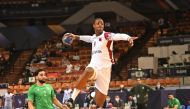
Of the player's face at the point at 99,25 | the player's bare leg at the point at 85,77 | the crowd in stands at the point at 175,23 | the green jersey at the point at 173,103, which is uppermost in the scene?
the crowd in stands at the point at 175,23

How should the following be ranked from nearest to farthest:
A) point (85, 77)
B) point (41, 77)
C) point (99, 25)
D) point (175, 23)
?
1. point (41, 77)
2. point (85, 77)
3. point (99, 25)
4. point (175, 23)

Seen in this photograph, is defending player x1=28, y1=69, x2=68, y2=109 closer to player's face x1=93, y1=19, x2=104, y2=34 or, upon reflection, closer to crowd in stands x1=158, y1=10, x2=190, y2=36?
player's face x1=93, y1=19, x2=104, y2=34

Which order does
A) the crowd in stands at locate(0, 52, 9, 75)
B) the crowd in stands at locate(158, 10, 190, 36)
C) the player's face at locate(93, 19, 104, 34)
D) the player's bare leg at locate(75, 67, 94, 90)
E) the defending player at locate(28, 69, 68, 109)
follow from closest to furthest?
the defending player at locate(28, 69, 68, 109) → the player's bare leg at locate(75, 67, 94, 90) → the player's face at locate(93, 19, 104, 34) → the crowd in stands at locate(158, 10, 190, 36) → the crowd in stands at locate(0, 52, 9, 75)

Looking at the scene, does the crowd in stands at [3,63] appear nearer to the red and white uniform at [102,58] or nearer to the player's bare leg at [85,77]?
the red and white uniform at [102,58]

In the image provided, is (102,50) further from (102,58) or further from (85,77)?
(85,77)

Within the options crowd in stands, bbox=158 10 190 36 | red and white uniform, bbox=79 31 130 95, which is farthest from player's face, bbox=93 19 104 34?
crowd in stands, bbox=158 10 190 36

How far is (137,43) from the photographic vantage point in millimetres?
39406

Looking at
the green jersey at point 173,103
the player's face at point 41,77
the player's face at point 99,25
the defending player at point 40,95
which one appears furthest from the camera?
the green jersey at point 173,103

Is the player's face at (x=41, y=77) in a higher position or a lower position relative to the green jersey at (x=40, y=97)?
higher

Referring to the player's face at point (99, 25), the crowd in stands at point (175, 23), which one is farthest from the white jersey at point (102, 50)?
the crowd in stands at point (175, 23)

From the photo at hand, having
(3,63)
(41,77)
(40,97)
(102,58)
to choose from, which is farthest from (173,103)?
(3,63)

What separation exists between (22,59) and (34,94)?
105ft

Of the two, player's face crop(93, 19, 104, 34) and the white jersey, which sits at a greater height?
player's face crop(93, 19, 104, 34)

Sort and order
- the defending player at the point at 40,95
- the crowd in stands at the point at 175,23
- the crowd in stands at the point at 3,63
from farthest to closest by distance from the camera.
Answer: the crowd in stands at the point at 3,63 → the crowd in stands at the point at 175,23 → the defending player at the point at 40,95
